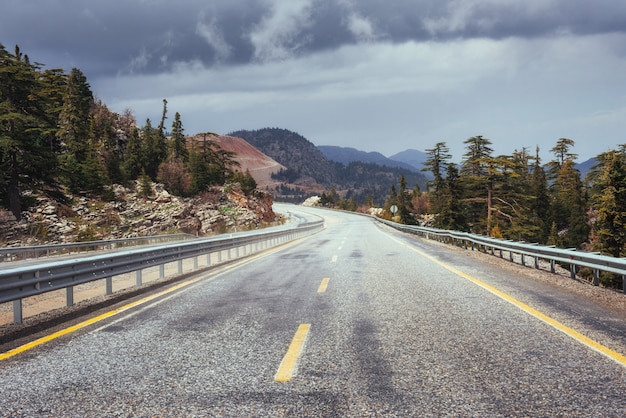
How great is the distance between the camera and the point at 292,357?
441 centimetres

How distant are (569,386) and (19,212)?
1562 inches

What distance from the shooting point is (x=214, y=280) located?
34.7ft

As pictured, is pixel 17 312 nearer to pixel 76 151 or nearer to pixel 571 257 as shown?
pixel 571 257

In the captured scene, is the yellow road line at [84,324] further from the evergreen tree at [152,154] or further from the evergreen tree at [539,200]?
the evergreen tree at [539,200]

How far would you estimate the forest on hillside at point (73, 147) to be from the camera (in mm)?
33250

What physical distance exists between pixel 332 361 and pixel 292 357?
17.4 inches

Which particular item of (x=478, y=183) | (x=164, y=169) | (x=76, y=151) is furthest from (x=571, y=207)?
(x=76, y=151)

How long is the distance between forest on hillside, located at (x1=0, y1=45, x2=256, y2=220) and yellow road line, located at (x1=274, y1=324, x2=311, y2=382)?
3507 cm

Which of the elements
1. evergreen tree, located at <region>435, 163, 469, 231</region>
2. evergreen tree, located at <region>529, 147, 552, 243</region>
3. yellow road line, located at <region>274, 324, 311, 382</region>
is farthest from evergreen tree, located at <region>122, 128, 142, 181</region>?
evergreen tree, located at <region>529, 147, 552, 243</region>

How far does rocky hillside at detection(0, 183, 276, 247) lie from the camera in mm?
33156

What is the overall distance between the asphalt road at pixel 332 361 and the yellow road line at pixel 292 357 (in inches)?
0.8

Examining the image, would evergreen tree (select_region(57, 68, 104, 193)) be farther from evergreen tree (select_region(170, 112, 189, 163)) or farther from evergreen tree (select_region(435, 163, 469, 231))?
evergreen tree (select_region(435, 163, 469, 231))

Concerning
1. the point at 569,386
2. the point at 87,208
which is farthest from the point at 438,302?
the point at 87,208

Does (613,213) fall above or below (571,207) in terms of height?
above
